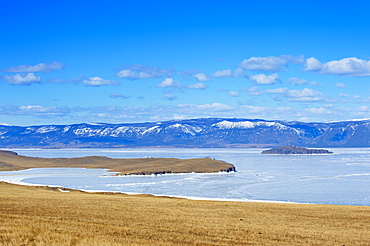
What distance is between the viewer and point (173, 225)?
69.8 ft

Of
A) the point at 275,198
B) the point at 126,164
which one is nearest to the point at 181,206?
Result: the point at 275,198

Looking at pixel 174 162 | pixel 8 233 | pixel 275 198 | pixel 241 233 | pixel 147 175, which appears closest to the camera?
pixel 8 233

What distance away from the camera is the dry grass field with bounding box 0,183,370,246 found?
16953 millimetres

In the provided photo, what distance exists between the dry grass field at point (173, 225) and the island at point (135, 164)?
60.5m

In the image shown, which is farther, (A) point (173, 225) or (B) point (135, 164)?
(B) point (135, 164)

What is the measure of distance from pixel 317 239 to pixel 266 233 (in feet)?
6.72

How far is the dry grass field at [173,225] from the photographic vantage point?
55.6 feet

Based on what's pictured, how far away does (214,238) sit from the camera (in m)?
18.1

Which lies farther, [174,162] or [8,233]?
[174,162]

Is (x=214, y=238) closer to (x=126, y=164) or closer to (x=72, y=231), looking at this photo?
(x=72, y=231)

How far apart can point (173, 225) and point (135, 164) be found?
86.6 meters

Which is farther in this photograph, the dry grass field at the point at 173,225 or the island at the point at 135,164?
the island at the point at 135,164

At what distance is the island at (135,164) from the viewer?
93.9 m

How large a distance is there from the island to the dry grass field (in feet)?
198
